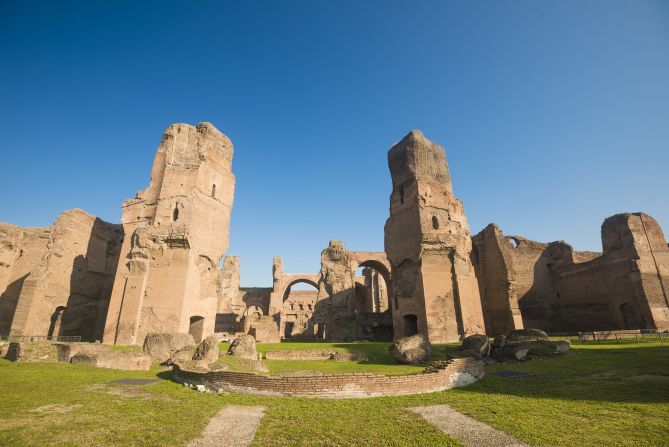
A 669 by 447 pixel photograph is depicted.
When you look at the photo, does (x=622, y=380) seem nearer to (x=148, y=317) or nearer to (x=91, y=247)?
(x=148, y=317)

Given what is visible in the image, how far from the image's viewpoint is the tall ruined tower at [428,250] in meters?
16.9

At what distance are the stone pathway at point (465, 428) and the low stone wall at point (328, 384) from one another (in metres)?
1.07

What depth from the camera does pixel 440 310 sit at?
16.9 metres

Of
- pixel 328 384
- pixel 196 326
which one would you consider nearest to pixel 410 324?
pixel 196 326

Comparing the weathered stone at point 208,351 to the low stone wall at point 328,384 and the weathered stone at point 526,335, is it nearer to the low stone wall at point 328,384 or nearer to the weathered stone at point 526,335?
the low stone wall at point 328,384

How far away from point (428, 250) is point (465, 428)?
13859 millimetres

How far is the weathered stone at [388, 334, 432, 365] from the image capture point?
10148mm

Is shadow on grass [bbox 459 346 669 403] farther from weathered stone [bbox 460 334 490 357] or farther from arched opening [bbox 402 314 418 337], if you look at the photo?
arched opening [bbox 402 314 418 337]

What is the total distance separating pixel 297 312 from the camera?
3438cm

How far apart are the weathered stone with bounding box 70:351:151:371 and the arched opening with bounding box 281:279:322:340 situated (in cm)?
2252

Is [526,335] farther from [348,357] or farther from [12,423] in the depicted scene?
[12,423]

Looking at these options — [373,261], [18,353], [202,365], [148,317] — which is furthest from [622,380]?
[373,261]

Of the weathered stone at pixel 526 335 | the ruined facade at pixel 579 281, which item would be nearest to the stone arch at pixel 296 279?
the ruined facade at pixel 579 281

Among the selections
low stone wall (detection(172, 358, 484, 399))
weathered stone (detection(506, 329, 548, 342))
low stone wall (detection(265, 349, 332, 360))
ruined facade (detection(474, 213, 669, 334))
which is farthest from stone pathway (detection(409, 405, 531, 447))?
ruined facade (detection(474, 213, 669, 334))
